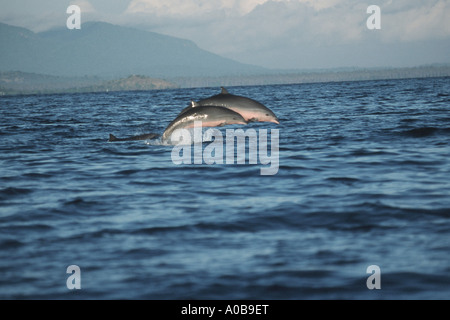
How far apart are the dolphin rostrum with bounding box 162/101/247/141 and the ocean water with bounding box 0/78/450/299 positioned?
3477 millimetres

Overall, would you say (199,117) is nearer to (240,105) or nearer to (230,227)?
(240,105)

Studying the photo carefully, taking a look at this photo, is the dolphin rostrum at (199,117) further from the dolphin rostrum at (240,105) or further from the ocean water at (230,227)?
the ocean water at (230,227)

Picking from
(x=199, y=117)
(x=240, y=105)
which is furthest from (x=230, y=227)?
(x=240, y=105)

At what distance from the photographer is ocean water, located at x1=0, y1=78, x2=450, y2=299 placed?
19.8ft

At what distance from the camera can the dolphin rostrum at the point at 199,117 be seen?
18562 mm

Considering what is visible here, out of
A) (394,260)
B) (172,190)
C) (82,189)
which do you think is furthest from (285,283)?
(82,189)

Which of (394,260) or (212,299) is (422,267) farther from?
(212,299)

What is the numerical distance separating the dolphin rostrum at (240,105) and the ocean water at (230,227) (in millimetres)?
5504

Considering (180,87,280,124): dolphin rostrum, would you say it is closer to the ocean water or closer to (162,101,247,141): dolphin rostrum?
(162,101,247,141): dolphin rostrum

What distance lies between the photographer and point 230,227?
8055mm

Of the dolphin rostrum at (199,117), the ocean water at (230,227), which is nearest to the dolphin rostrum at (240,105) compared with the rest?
the dolphin rostrum at (199,117)

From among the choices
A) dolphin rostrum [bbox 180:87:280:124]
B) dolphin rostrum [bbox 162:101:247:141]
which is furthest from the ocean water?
dolphin rostrum [bbox 180:87:280:124]

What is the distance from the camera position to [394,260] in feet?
21.5

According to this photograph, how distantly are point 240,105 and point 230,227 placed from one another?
42.7ft
